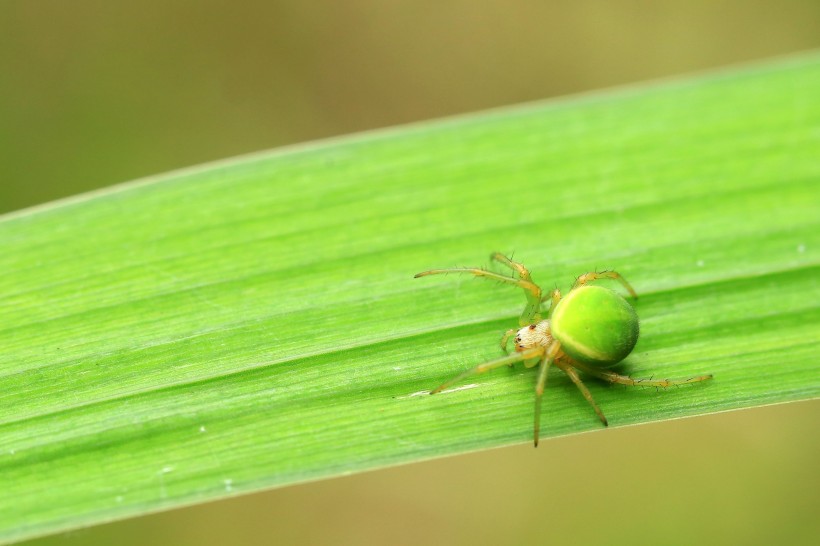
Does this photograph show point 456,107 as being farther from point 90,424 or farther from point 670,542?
point 90,424

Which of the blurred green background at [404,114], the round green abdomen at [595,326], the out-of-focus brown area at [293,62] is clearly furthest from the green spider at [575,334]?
the out-of-focus brown area at [293,62]

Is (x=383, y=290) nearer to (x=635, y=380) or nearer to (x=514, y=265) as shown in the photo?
(x=514, y=265)

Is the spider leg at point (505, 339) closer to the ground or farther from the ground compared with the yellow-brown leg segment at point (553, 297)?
closer to the ground

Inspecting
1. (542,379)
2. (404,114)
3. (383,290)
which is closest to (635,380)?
(542,379)

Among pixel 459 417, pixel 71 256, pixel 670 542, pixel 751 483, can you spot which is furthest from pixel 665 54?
pixel 71 256

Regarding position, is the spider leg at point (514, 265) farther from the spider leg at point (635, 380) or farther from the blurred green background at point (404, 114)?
the blurred green background at point (404, 114)

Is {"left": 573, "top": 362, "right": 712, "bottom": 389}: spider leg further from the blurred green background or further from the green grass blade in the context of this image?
the blurred green background
